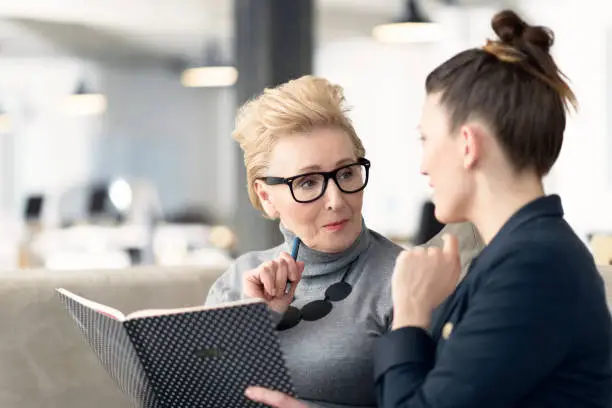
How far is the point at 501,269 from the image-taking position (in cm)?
111

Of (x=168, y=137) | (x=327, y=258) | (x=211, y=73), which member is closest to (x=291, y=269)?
(x=327, y=258)

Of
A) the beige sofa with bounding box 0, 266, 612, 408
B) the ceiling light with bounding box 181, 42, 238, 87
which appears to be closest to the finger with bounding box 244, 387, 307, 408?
the beige sofa with bounding box 0, 266, 612, 408

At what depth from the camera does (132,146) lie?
49.6 ft

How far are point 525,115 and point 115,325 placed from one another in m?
0.57

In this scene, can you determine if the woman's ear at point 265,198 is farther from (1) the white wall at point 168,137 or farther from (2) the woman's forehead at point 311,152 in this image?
(1) the white wall at point 168,137

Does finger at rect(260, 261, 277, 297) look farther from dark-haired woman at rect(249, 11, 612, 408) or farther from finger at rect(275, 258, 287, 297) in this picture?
dark-haired woman at rect(249, 11, 612, 408)

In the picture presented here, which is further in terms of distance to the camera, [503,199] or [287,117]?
[287,117]

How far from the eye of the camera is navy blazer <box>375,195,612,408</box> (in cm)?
107

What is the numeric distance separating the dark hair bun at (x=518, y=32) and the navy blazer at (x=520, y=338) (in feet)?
0.58

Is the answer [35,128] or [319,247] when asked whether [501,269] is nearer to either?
[319,247]

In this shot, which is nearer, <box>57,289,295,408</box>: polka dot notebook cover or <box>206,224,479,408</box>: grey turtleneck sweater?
<box>57,289,295,408</box>: polka dot notebook cover

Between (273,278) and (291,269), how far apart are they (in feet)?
0.09

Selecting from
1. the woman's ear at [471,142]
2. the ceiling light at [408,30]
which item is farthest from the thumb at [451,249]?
the ceiling light at [408,30]

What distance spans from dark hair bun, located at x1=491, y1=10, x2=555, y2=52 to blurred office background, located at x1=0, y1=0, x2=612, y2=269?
1806mm
